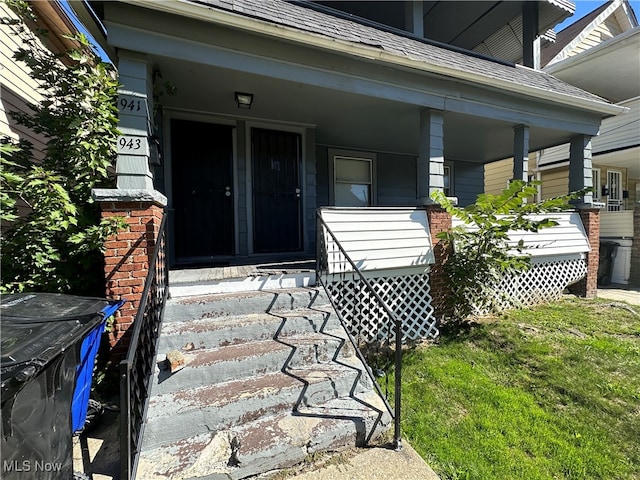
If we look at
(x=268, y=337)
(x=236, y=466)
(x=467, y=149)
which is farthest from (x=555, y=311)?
(x=236, y=466)

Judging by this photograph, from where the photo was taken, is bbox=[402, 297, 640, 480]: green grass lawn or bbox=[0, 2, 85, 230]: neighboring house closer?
bbox=[402, 297, 640, 480]: green grass lawn

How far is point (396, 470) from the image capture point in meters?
2.05

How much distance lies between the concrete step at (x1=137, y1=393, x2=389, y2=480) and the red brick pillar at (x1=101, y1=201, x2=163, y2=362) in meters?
1.30

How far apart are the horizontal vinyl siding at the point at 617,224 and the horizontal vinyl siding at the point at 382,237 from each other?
7.75 metres

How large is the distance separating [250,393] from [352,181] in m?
5.46

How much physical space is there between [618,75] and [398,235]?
897 cm

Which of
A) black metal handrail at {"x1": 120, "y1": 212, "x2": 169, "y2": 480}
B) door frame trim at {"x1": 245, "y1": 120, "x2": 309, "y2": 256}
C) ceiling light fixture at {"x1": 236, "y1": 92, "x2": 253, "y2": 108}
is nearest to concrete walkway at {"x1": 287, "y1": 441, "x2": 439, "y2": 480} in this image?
black metal handrail at {"x1": 120, "y1": 212, "x2": 169, "y2": 480}

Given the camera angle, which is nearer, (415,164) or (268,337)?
(268,337)

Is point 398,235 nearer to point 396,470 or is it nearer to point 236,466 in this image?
point 396,470

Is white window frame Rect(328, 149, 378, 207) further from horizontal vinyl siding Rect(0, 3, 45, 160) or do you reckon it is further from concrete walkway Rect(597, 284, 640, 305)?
concrete walkway Rect(597, 284, 640, 305)

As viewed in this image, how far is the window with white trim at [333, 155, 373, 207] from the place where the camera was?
6898 millimetres

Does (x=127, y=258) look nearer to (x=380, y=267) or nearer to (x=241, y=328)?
(x=241, y=328)

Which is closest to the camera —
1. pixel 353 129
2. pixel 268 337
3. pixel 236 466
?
pixel 236 466

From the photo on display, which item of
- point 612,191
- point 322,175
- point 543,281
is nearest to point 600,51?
point 612,191
